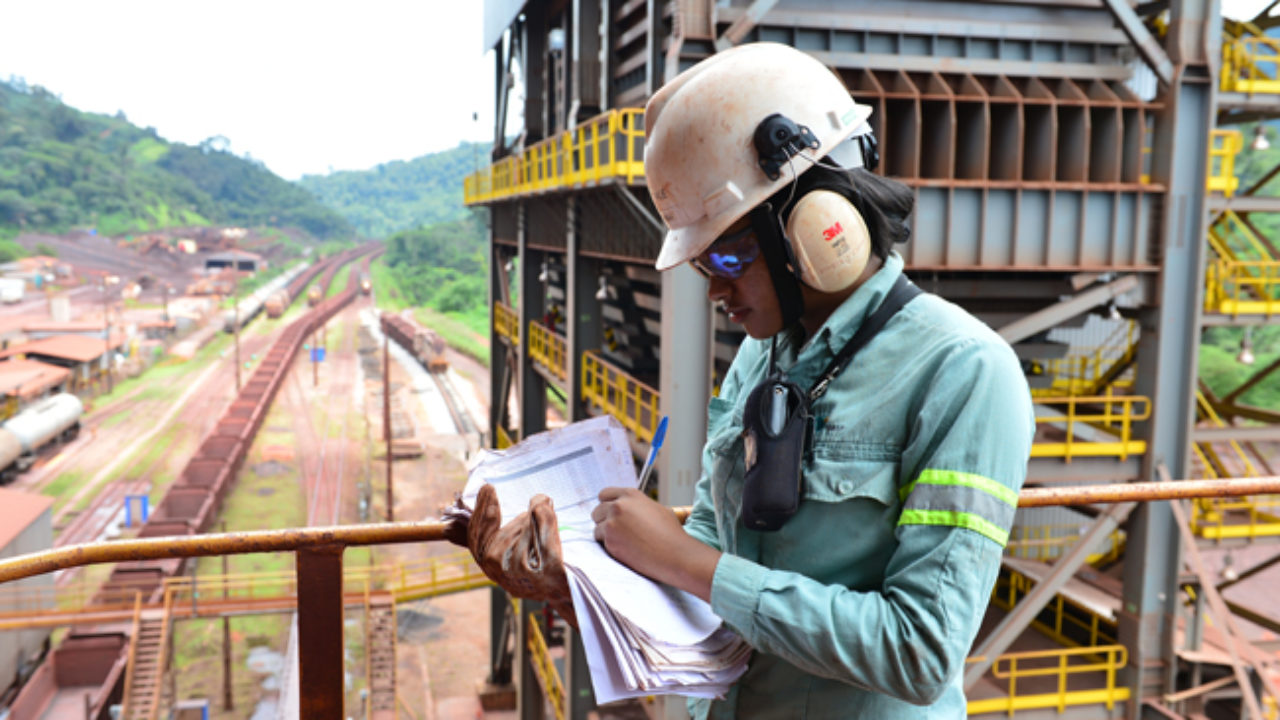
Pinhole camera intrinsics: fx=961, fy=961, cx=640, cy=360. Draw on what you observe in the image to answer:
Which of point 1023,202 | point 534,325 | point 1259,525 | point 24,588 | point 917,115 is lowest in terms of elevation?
point 24,588

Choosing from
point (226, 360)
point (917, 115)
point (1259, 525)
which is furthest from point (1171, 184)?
point (226, 360)

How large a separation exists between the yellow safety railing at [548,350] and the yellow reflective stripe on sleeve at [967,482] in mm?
12710

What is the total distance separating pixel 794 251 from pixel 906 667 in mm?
668

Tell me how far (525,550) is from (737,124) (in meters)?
0.79

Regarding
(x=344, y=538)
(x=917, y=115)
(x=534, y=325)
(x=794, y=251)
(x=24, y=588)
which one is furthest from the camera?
(x=24, y=588)

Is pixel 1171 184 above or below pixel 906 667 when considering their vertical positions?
above

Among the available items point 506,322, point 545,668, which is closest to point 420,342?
point 506,322

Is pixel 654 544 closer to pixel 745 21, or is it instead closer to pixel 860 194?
pixel 860 194

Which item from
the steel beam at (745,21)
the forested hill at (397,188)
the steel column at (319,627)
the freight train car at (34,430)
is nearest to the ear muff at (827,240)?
the steel column at (319,627)

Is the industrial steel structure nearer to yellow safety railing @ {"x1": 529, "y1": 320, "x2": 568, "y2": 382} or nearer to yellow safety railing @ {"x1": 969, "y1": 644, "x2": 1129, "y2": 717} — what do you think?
yellow safety railing @ {"x1": 969, "y1": 644, "x2": 1129, "y2": 717}

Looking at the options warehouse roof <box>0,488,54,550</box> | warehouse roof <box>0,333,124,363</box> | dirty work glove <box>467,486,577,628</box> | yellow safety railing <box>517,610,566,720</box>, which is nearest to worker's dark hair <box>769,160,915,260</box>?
dirty work glove <box>467,486,577,628</box>

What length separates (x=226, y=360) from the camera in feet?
204

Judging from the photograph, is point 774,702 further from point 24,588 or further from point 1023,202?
point 24,588

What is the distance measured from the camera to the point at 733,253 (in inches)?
65.9
